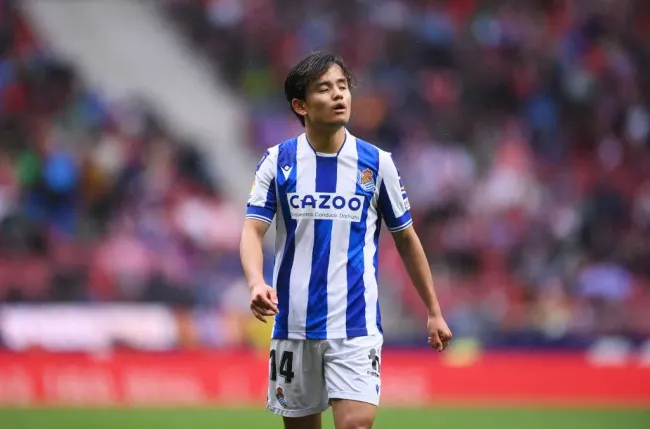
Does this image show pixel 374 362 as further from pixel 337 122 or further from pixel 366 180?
pixel 337 122

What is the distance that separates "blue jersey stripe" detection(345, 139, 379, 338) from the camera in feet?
17.7

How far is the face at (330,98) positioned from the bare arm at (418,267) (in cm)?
64

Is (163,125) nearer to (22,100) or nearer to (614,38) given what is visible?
(22,100)

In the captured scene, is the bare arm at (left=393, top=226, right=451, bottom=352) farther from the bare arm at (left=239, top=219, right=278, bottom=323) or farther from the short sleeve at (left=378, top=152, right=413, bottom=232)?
the bare arm at (left=239, top=219, right=278, bottom=323)

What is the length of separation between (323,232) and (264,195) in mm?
331

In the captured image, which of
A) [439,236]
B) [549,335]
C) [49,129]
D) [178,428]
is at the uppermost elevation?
[49,129]

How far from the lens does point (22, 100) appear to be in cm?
1581

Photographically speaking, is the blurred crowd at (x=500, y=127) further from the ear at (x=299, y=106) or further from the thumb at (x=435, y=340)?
the ear at (x=299, y=106)

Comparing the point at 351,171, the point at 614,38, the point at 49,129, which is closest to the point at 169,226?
the point at 49,129

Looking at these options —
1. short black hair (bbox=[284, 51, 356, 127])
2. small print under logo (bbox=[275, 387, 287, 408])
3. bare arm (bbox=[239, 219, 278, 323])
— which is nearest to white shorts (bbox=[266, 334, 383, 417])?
small print under logo (bbox=[275, 387, 287, 408])

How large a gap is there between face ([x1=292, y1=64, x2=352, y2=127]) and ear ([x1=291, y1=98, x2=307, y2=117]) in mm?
97

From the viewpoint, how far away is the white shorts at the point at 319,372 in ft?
17.4

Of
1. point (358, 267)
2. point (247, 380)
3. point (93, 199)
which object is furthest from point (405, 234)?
point (93, 199)

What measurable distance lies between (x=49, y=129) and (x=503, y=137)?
20.5ft
